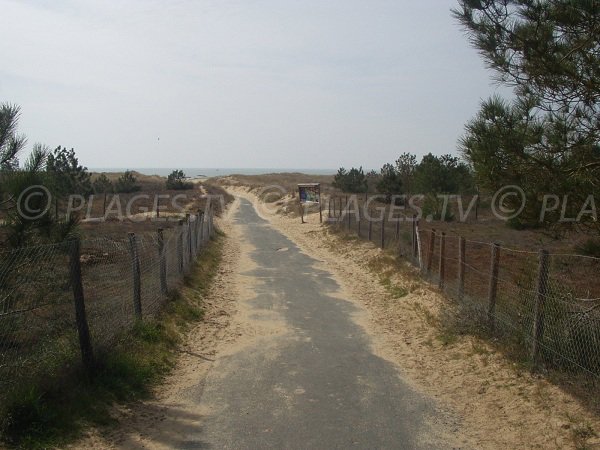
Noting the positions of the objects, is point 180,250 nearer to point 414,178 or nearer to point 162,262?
point 162,262

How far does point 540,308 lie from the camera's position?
6723 mm

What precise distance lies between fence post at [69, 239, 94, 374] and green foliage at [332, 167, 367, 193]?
181 ft

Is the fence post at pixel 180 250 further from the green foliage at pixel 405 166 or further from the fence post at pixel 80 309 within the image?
the green foliage at pixel 405 166

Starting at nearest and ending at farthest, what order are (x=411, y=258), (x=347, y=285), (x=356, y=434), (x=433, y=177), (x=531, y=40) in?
(x=356, y=434) < (x=531, y=40) < (x=347, y=285) < (x=411, y=258) < (x=433, y=177)

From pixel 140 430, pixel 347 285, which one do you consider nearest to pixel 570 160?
pixel 140 430

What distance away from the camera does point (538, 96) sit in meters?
7.93

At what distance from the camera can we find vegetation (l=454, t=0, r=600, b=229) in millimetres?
7262

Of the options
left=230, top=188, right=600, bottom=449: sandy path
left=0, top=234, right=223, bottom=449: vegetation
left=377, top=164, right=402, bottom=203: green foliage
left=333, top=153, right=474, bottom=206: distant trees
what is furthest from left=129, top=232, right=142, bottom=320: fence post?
→ left=377, top=164, right=402, bottom=203: green foliage

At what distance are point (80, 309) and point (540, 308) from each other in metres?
5.59

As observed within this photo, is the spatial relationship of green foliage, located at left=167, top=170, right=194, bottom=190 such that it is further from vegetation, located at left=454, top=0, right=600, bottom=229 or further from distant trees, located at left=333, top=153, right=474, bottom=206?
vegetation, located at left=454, top=0, right=600, bottom=229

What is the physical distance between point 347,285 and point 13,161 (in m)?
8.88

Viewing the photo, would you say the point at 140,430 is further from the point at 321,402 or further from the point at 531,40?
the point at 531,40

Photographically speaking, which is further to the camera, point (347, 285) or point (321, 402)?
point (347, 285)

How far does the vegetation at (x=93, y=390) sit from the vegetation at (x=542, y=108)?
5.71 metres
